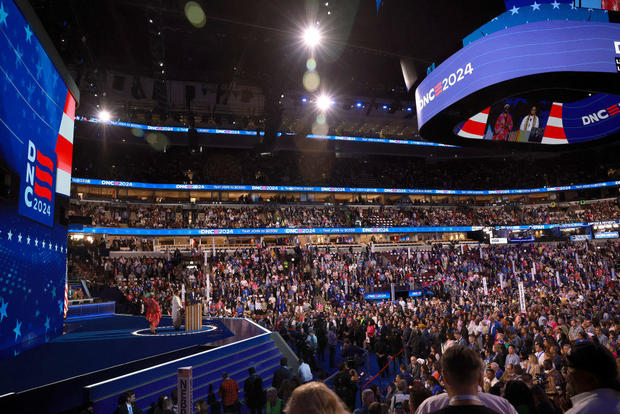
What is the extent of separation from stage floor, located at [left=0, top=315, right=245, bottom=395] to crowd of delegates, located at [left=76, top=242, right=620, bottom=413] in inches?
132

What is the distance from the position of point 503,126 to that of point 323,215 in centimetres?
3282

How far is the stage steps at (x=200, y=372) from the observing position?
22.2 ft

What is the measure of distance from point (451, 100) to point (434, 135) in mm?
2140

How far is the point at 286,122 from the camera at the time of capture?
39125 millimetres

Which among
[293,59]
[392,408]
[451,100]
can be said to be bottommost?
[392,408]

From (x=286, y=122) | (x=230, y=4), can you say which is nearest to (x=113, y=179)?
(x=286, y=122)

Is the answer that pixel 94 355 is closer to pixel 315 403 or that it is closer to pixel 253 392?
pixel 253 392

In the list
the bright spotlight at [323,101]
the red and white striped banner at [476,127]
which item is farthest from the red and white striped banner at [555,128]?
the bright spotlight at [323,101]

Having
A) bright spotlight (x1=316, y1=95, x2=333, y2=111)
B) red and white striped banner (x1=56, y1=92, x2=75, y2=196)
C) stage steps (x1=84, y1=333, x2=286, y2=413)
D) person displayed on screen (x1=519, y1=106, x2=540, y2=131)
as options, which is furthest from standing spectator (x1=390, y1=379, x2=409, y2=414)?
bright spotlight (x1=316, y1=95, x2=333, y2=111)

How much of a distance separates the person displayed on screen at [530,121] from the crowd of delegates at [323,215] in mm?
30375

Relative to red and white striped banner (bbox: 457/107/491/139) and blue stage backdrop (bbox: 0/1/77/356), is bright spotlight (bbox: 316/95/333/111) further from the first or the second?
red and white striped banner (bbox: 457/107/491/139)

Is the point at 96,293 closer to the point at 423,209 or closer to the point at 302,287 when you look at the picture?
the point at 302,287

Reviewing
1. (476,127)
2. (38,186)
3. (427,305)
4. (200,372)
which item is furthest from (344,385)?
(427,305)

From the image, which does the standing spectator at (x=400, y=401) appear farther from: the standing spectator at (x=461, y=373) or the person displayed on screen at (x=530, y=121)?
the person displayed on screen at (x=530, y=121)
